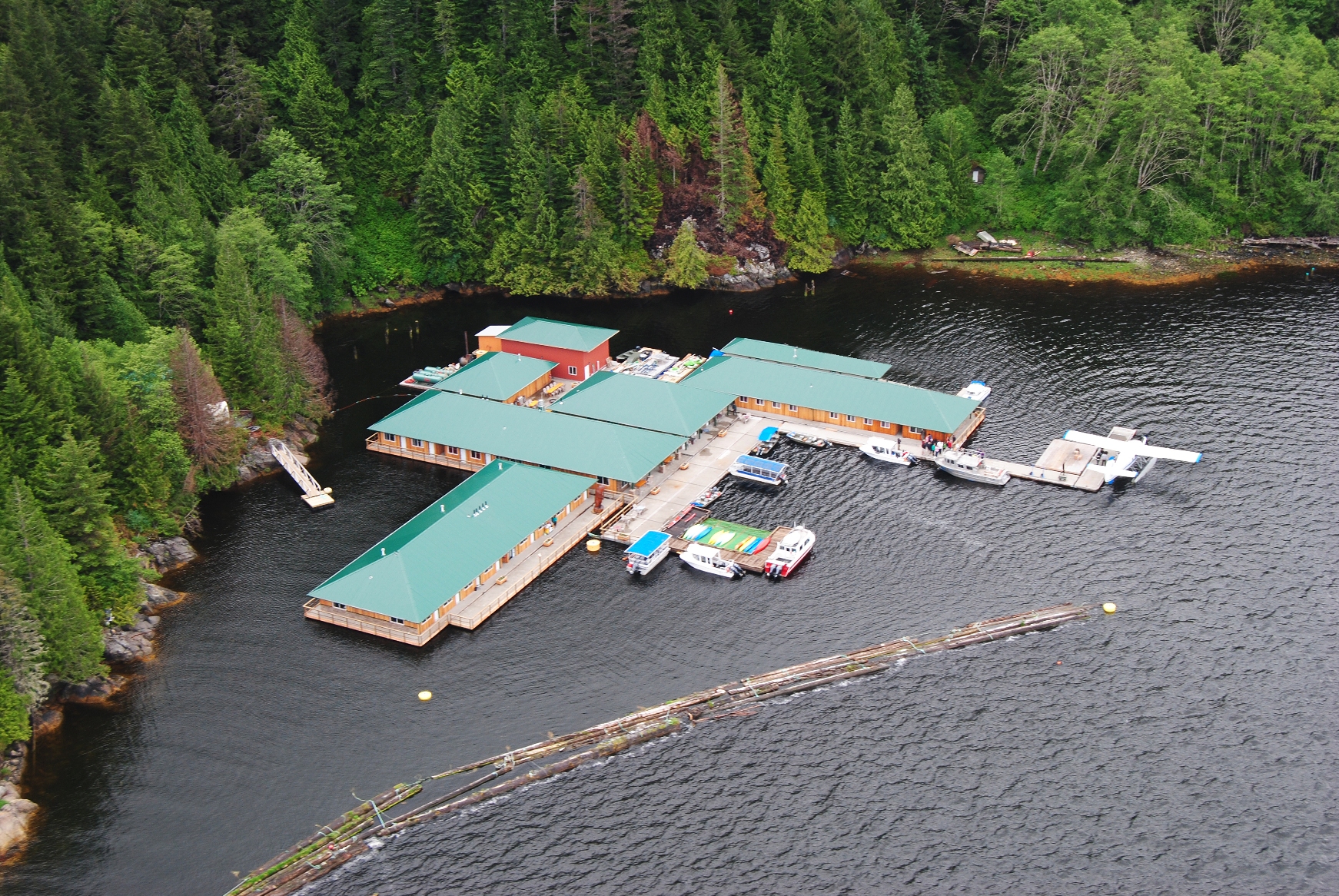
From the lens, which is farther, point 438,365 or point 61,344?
point 438,365

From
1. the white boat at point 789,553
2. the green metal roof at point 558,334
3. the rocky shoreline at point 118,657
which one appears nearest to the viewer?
the rocky shoreline at point 118,657

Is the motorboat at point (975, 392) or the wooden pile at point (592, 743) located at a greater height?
the motorboat at point (975, 392)

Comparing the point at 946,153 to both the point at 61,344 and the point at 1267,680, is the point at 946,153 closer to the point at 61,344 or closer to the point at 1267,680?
the point at 1267,680

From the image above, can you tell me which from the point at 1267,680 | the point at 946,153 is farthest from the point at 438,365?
the point at 1267,680

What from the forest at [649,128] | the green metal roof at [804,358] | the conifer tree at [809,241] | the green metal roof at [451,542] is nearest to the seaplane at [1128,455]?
the green metal roof at [804,358]

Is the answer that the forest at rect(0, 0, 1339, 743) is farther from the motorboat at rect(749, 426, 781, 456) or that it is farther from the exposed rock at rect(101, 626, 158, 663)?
the exposed rock at rect(101, 626, 158, 663)

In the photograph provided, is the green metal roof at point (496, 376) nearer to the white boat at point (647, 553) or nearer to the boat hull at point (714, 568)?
the white boat at point (647, 553)

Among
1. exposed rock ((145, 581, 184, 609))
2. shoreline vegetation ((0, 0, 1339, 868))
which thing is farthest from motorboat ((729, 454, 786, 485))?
exposed rock ((145, 581, 184, 609))
